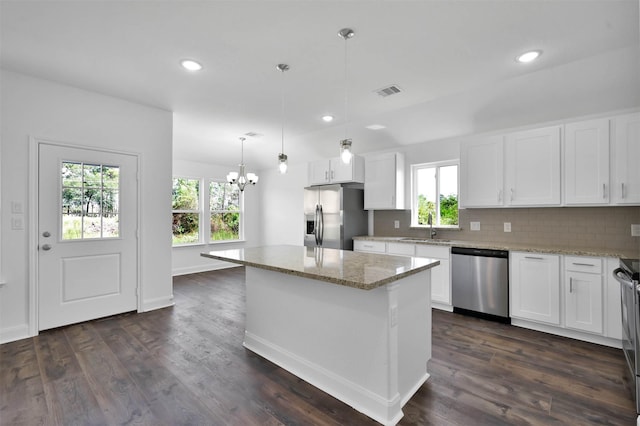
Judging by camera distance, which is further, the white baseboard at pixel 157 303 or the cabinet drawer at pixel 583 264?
the white baseboard at pixel 157 303

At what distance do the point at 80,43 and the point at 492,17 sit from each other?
10.9ft

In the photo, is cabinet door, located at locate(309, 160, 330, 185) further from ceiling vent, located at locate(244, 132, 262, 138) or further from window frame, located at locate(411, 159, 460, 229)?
window frame, located at locate(411, 159, 460, 229)

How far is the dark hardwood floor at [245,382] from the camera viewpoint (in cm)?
187

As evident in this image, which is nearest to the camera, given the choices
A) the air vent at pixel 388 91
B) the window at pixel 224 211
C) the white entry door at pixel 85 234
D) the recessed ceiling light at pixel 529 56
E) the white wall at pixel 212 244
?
the recessed ceiling light at pixel 529 56

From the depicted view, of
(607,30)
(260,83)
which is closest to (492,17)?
(607,30)

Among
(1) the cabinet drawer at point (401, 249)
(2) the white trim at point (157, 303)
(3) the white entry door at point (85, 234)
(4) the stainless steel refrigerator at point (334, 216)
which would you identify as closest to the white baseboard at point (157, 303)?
(2) the white trim at point (157, 303)

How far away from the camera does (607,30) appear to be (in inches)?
91.8

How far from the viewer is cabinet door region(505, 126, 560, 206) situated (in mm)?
3311

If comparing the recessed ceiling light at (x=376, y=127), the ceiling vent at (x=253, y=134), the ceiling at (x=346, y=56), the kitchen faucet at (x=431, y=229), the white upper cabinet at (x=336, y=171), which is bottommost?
the kitchen faucet at (x=431, y=229)

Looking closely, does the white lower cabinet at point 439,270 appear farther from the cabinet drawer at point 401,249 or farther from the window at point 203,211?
the window at point 203,211

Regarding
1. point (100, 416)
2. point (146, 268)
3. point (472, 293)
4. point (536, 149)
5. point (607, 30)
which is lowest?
point (100, 416)

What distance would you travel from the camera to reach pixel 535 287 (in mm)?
3232

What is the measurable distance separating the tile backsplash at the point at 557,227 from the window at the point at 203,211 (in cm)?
479

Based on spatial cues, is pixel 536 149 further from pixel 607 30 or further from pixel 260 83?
pixel 260 83
